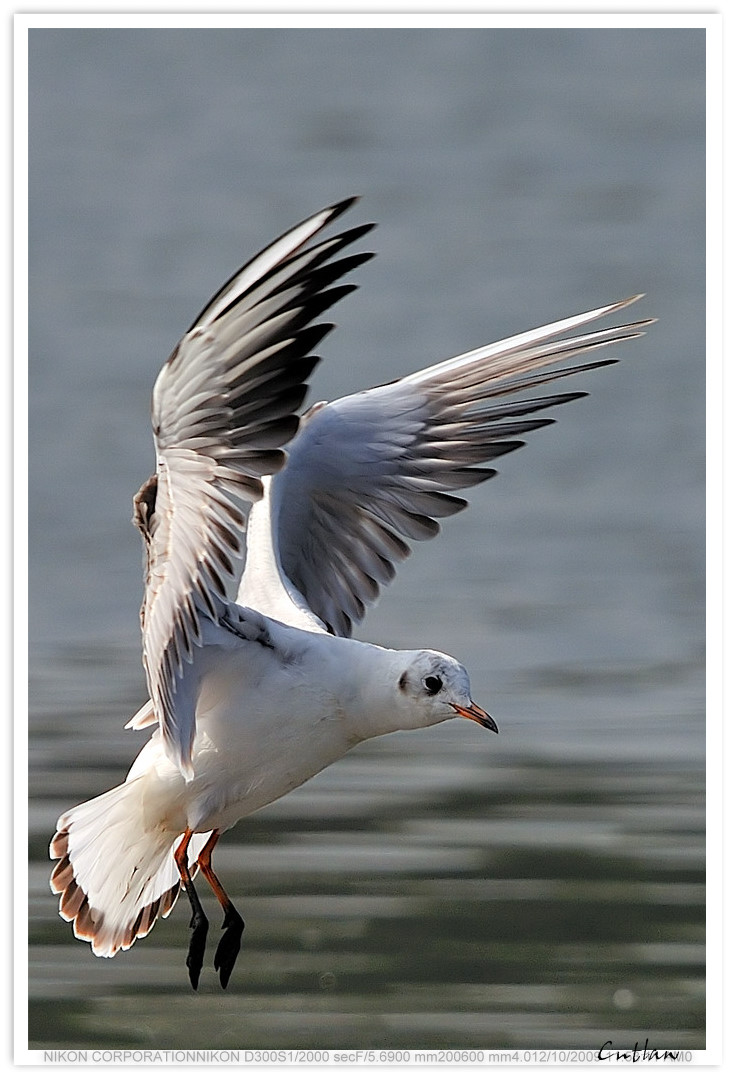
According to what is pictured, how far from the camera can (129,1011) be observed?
8305mm

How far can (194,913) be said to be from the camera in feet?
23.2

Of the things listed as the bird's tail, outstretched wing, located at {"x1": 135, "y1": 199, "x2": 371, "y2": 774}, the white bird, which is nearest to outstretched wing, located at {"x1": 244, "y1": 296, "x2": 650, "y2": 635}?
the white bird

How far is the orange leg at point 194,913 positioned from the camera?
6.98m

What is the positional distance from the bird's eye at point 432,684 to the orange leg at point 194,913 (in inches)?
32.7

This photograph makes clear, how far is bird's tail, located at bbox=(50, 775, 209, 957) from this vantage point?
730 cm

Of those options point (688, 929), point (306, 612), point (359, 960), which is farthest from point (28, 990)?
point (688, 929)

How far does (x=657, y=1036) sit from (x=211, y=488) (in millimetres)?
2942

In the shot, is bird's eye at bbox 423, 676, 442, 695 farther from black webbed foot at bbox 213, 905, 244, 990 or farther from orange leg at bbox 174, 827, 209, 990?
black webbed foot at bbox 213, 905, 244, 990

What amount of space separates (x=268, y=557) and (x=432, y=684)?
0.90 metres

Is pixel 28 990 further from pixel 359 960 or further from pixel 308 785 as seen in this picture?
pixel 308 785

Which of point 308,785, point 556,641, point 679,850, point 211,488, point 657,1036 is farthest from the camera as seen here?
point 556,641

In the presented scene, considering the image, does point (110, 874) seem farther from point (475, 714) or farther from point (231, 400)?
point (231, 400)

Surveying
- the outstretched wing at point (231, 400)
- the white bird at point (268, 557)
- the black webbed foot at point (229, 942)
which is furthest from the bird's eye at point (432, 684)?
the black webbed foot at point (229, 942)
